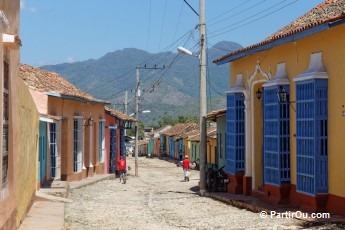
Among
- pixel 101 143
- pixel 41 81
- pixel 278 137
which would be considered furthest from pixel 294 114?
pixel 101 143

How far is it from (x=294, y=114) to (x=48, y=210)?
5998 millimetres

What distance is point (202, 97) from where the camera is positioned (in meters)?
20.3

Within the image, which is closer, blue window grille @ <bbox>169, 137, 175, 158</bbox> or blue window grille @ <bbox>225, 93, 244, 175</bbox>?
blue window grille @ <bbox>225, 93, 244, 175</bbox>

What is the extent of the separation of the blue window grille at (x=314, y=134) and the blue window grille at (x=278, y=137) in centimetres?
150

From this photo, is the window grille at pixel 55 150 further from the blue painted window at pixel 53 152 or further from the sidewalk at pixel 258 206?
the sidewalk at pixel 258 206

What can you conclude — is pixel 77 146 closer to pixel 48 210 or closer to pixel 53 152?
pixel 53 152

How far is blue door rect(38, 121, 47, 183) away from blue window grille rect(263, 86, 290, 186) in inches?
254

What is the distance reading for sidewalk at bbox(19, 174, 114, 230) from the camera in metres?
10.7

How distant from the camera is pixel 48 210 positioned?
13.0 m

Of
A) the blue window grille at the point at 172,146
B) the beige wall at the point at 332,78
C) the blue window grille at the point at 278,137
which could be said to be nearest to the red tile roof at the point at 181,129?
the blue window grille at the point at 172,146

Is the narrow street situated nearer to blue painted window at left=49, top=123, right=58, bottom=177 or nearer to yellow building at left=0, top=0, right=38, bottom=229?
blue painted window at left=49, top=123, right=58, bottom=177

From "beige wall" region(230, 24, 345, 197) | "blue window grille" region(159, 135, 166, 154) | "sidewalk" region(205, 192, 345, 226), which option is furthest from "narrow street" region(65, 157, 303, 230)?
"blue window grille" region(159, 135, 166, 154)

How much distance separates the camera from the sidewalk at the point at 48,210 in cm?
1071

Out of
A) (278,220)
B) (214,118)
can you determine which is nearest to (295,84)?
(278,220)
